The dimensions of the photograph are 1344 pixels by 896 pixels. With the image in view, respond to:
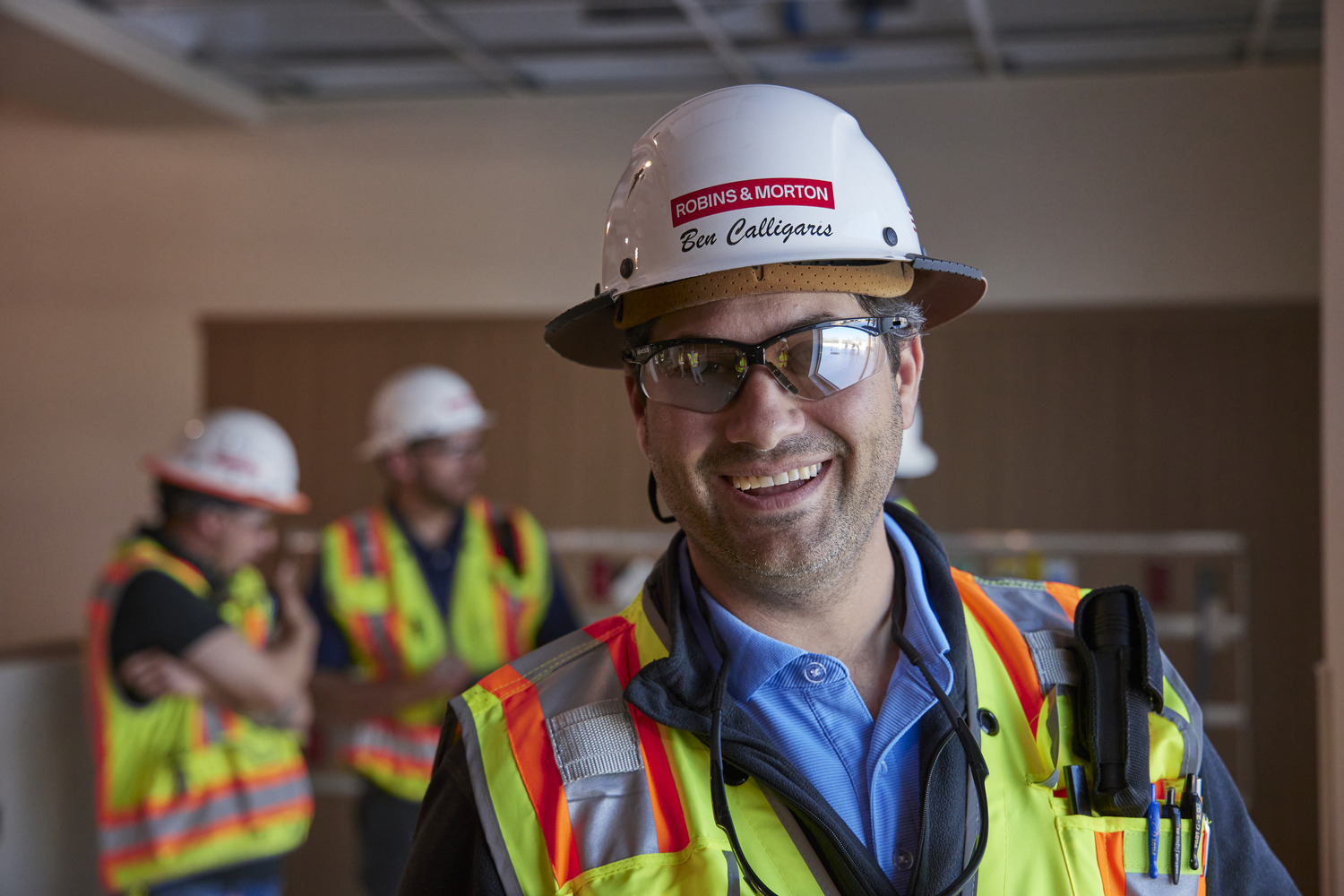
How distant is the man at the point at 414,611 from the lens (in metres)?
4.19

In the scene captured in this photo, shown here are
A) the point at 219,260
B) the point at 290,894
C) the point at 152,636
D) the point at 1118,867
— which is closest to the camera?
the point at 1118,867

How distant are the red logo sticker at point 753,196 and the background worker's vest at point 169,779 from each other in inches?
103

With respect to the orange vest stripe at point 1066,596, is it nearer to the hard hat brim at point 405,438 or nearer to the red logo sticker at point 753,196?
the red logo sticker at point 753,196

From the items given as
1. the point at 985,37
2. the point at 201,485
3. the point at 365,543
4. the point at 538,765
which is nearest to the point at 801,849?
the point at 538,765

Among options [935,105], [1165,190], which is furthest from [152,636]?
[1165,190]

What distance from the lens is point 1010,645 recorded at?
1642 millimetres

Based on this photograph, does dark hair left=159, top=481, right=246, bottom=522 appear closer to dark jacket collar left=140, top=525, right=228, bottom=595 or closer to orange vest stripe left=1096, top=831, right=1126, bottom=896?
dark jacket collar left=140, top=525, right=228, bottom=595

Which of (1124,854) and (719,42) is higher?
(719,42)

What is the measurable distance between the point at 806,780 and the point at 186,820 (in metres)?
2.82

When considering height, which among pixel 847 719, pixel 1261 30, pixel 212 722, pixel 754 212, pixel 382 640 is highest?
pixel 1261 30

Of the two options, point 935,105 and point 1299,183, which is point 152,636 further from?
point 1299,183

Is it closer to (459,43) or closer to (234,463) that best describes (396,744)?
(234,463)

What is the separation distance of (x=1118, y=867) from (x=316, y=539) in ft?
18.5

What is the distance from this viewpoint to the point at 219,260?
6.64m
